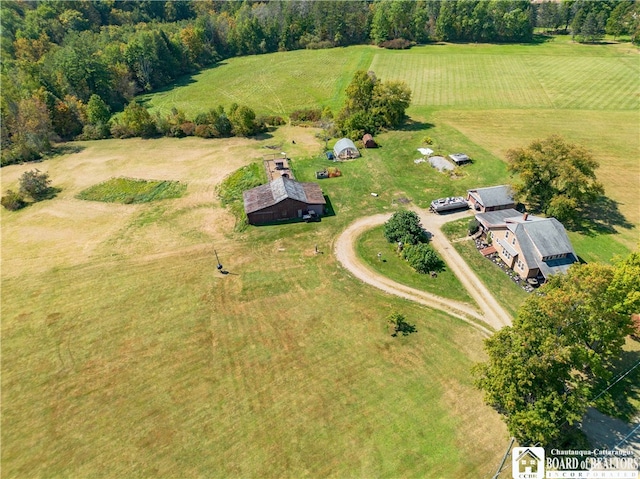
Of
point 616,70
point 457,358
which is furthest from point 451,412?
point 616,70

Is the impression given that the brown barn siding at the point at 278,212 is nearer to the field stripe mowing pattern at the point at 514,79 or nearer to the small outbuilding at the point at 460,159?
the small outbuilding at the point at 460,159

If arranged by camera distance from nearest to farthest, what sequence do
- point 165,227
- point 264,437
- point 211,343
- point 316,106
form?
Answer: point 264,437, point 211,343, point 165,227, point 316,106

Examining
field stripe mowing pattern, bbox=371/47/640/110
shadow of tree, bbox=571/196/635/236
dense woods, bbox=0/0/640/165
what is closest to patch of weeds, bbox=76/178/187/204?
dense woods, bbox=0/0/640/165

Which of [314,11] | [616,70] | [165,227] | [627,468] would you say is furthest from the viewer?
[314,11]

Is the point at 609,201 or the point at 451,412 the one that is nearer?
the point at 451,412

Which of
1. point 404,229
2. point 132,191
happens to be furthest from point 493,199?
point 132,191

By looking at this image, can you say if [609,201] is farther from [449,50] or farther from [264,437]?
[449,50]

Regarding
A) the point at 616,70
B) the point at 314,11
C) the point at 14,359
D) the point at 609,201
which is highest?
the point at 314,11

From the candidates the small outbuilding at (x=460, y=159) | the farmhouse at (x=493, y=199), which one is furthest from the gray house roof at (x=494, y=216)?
the small outbuilding at (x=460, y=159)
